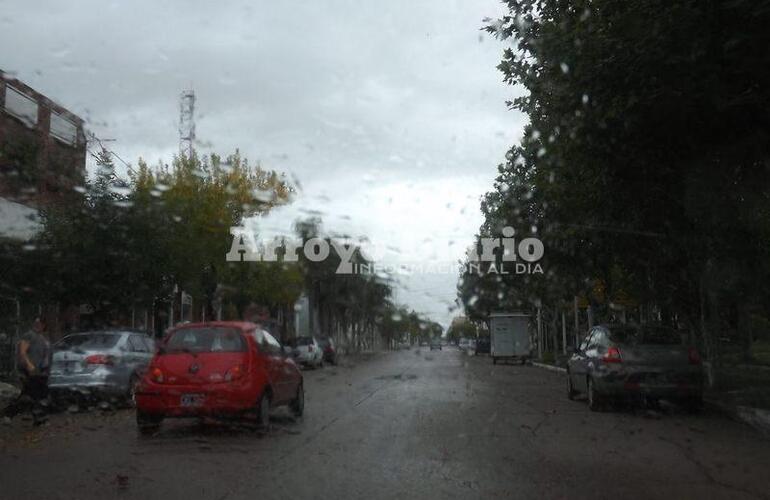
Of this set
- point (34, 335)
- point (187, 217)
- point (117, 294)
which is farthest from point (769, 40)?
point (187, 217)

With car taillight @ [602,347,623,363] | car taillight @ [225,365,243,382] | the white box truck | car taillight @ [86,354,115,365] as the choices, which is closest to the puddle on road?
car taillight @ [602,347,623,363]

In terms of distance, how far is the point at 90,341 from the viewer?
1502 centimetres

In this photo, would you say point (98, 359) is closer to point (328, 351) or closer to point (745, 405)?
point (745, 405)

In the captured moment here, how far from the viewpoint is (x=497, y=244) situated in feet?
97.3

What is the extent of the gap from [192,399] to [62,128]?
1835cm

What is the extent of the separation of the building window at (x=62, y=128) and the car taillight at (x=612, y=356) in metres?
18.2

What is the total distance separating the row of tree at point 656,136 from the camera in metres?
10.1

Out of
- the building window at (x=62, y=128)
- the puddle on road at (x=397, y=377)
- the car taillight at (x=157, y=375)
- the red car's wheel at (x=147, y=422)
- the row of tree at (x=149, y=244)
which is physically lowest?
the puddle on road at (x=397, y=377)

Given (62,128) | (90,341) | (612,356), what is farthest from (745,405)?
(62,128)

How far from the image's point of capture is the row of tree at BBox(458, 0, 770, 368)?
1008 cm

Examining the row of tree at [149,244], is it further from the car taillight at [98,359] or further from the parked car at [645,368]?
the parked car at [645,368]

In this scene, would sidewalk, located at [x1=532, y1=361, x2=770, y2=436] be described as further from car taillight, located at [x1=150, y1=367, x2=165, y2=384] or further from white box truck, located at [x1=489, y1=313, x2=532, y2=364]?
white box truck, located at [x1=489, y1=313, x2=532, y2=364]

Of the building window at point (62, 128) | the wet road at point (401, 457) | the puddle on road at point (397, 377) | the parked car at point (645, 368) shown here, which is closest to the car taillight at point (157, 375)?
the wet road at point (401, 457)

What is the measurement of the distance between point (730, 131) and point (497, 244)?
18043 millimetres
